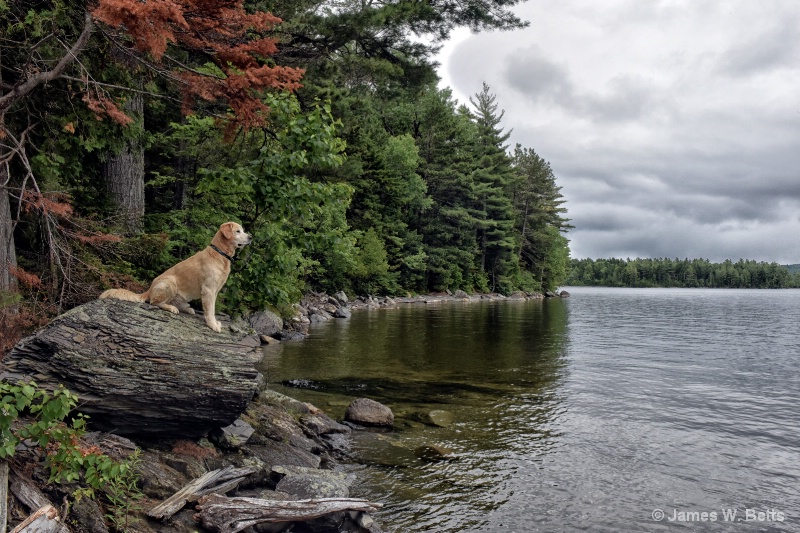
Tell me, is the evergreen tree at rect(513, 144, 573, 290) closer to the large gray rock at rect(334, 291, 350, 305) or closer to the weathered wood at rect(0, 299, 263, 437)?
the large gray rock at rect(334, 291, 350, 305)

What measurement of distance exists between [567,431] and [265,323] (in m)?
14.3

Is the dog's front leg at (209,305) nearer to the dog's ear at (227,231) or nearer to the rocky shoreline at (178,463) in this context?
the rocky shoreline at (178,463)

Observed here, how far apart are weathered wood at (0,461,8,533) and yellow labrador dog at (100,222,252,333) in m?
3.10

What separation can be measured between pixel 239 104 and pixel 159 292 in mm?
3558

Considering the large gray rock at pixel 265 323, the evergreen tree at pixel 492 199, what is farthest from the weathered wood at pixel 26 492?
the evergreen tree at pixel 492 199

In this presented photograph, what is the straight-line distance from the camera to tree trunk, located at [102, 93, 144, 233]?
1143cm

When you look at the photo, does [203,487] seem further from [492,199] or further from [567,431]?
[492,199]

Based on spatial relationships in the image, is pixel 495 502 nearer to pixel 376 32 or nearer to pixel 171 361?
pixel 171 361

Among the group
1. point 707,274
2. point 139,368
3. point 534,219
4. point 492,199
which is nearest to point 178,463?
point 139,368

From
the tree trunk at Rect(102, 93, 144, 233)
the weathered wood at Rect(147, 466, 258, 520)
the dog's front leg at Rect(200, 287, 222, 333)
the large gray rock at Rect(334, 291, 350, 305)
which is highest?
the tree trunk at Rect(102, 93, 144, 233)

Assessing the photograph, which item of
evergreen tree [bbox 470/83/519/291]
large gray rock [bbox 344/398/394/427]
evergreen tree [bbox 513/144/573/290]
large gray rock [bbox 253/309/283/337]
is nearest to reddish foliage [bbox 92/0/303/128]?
large gray rock [bbox 344/398/394/427]

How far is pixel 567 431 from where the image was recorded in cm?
1004

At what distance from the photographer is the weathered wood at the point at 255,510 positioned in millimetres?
5066

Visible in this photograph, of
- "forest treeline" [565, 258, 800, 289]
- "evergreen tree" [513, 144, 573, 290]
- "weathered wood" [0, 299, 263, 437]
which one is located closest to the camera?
"weathered wood" [0, 299, 263, 437]
